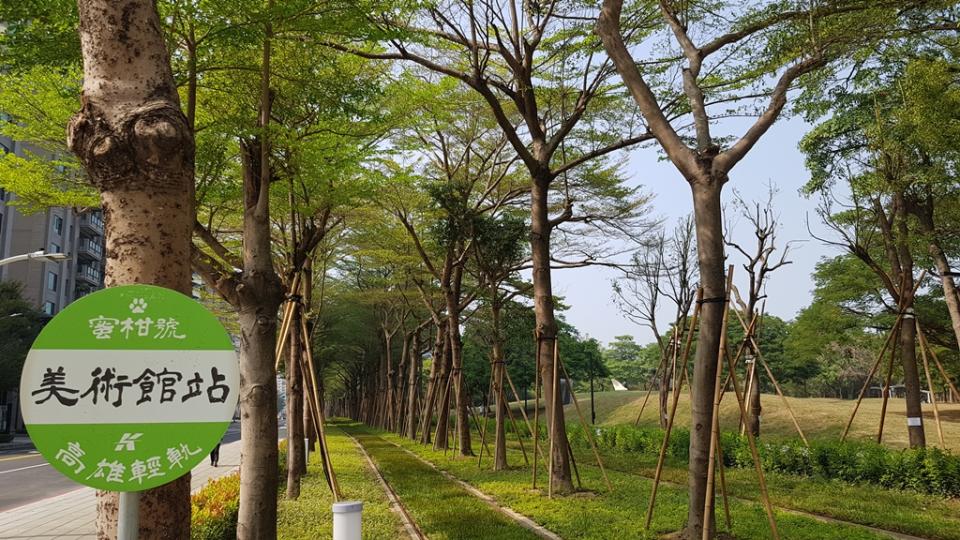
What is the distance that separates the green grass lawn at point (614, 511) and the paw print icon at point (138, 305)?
6021 millimetres

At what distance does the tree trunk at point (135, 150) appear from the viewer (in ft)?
9.00

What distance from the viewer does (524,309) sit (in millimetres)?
22312

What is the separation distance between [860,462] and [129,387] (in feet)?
41.2

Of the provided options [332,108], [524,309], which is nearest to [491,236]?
→ [524,309]

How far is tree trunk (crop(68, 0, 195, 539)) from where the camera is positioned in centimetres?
274

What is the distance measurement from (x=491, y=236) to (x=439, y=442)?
7477 millimetres

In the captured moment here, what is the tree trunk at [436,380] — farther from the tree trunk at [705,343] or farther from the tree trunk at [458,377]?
the tree trunk at [705,343]

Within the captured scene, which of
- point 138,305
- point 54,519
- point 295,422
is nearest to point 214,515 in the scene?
point 295,422

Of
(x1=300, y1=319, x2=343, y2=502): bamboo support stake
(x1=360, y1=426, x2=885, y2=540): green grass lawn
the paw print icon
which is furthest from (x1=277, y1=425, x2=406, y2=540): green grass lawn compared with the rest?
the paw print icon

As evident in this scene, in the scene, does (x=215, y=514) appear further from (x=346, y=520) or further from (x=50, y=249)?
(x=50, y=249)

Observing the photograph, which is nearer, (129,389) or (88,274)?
(129,389)

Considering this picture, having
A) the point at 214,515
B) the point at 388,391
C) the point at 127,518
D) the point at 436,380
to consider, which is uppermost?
A: the point at 436,380

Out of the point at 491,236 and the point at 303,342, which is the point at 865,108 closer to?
the point at 491,236

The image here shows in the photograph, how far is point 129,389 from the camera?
2027 millimetres
